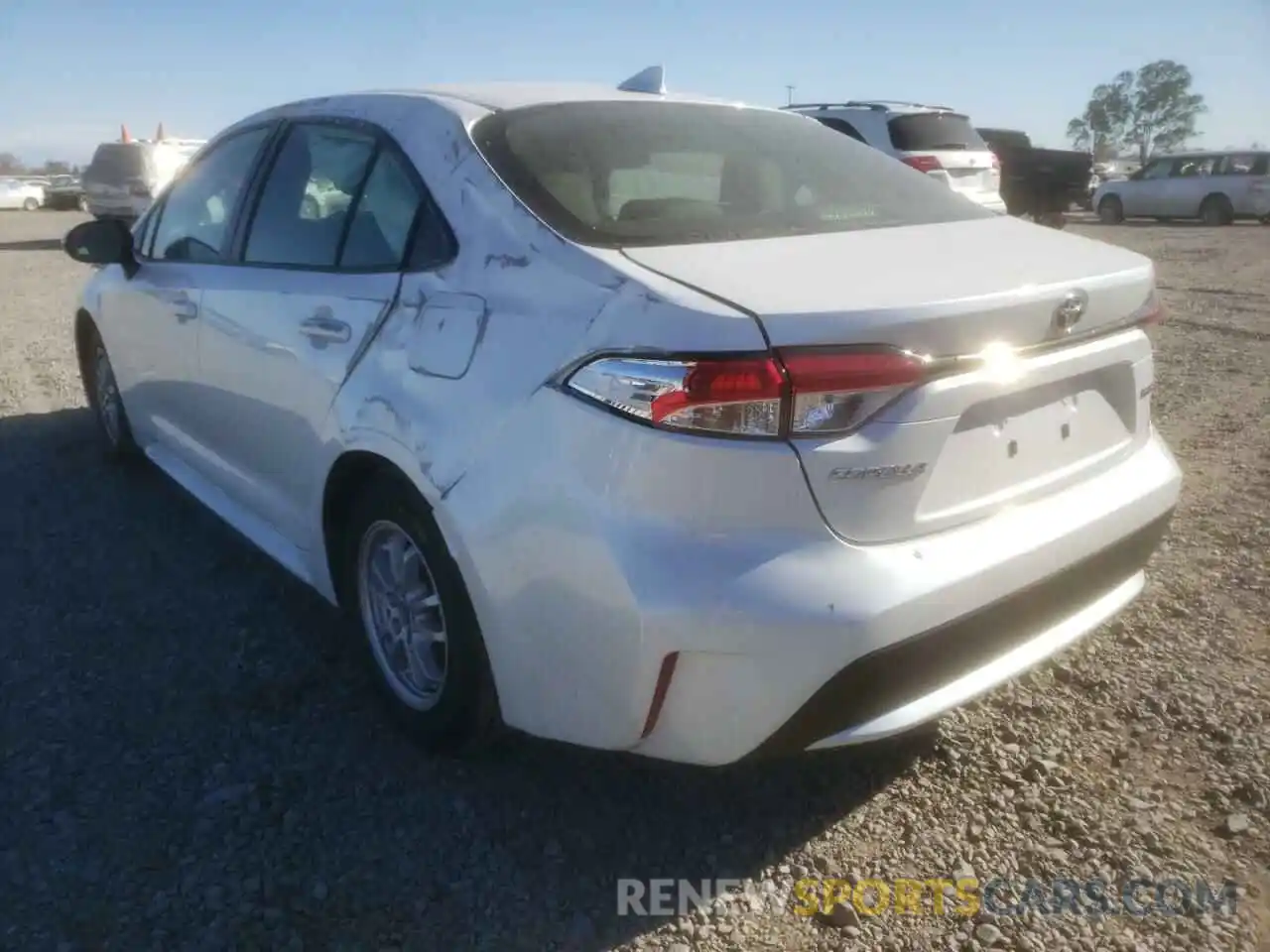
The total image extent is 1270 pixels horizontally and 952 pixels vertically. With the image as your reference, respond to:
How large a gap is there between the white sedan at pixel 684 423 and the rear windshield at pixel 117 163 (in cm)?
1546

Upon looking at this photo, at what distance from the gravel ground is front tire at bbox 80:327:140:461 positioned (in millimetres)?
1237

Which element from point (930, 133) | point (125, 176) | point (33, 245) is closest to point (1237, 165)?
point (930, 133)

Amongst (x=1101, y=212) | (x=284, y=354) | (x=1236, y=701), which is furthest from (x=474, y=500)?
(x=1101, y=212)

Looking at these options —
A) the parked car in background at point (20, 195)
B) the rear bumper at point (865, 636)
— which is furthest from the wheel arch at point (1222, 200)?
the parked car in background at point (20, 195)

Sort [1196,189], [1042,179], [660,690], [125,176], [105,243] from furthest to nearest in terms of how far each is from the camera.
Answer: [1196,189], [1042,179], [125,176], [105,243], [660,690]

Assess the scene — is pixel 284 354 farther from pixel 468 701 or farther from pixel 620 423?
pixel 620 423

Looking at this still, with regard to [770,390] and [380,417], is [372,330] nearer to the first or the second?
[380,417]

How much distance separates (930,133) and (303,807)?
11339mm

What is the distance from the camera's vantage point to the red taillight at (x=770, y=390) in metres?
1.82

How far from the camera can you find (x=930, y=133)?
11945mm

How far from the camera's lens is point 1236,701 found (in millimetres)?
2820

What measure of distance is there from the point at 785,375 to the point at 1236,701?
1843 mm

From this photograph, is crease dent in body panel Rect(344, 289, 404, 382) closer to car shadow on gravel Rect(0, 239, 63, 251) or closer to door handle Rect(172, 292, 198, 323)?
door handle Rect(172, 292, 198, 323)

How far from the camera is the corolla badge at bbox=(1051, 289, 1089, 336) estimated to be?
210 cm
